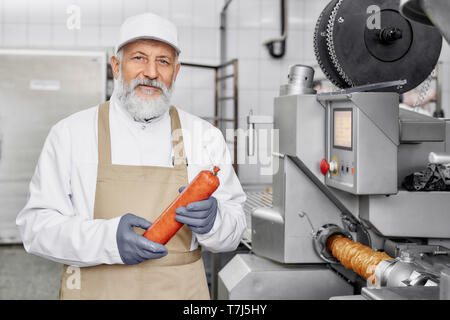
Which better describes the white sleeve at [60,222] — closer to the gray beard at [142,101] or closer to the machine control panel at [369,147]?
the gray beard at [142,101]

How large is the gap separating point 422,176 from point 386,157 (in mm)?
115

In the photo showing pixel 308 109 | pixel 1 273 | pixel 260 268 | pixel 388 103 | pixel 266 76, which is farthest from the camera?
pixel 266 76

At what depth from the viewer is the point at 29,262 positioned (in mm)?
3160

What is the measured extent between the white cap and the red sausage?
0.36 metres

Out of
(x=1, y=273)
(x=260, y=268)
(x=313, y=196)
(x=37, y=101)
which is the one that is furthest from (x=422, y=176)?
(x=37, y=101)

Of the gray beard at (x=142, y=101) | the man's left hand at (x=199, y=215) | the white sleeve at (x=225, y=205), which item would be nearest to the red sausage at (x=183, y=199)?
the man's left hand at (x=199, y=215)

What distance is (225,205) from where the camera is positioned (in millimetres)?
1062

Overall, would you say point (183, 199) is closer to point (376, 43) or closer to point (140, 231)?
point (140, 231)

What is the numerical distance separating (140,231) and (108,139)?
210 millimetres


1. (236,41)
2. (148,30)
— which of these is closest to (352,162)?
(148,30)

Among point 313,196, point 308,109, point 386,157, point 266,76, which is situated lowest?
point 313,196

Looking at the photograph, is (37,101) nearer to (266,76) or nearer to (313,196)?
(266,76)

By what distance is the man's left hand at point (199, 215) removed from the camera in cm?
85

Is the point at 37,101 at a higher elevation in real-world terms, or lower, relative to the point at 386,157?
higher
